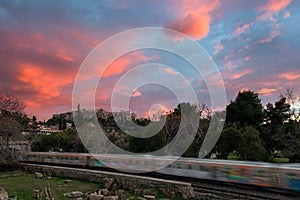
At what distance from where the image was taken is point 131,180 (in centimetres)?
1155

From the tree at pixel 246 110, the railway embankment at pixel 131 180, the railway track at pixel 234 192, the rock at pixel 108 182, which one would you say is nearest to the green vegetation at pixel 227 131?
the tree at pixel 246 110

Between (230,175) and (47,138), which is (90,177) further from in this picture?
(47,138)

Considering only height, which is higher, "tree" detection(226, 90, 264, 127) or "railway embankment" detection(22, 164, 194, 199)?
"tree" detection(226, 90, 264, 127)

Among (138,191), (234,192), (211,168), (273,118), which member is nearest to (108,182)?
(138,191)

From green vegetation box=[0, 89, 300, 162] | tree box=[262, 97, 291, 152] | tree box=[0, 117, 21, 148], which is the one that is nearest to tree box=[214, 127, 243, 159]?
green vegetation box=[0, 89, 300, 162]

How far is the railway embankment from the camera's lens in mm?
9992

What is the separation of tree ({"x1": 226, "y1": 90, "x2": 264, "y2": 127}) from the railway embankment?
1738cm

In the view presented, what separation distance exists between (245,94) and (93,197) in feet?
77.4

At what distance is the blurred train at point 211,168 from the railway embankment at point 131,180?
5.24ft

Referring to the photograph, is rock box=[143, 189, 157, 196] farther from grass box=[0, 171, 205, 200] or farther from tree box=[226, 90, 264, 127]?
tree box=[226, 90, 264, 127]

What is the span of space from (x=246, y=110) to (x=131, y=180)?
63.8 feet

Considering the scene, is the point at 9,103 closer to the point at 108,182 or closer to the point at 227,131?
the point at 108,182

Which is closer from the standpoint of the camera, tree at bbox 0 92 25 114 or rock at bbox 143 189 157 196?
rock at bbox 143 189 157 196

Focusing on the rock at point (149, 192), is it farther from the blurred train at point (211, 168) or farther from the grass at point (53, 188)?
the blurred train at point (211, 168)
